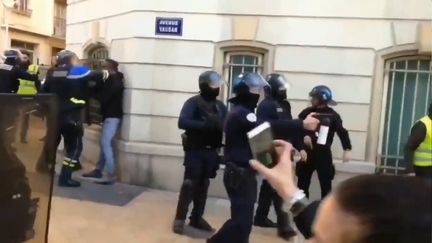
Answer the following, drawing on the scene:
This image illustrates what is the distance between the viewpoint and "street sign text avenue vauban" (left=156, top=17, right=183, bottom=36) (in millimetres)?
8344

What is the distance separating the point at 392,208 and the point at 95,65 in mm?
9537

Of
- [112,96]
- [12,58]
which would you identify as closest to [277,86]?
[112,96]

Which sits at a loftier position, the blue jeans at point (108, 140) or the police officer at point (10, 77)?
the police officer at point (10, 77)

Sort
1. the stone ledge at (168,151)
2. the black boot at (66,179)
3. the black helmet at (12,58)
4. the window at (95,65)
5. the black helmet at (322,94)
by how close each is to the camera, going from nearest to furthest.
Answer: the black helmet at (322,94)
the stone ledge at (168,151)
the black boot at (66,179)
the black helmet at (12,58)
the window at (95,65)

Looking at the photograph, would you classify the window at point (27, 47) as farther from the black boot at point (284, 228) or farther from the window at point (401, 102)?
the black boot at point (284, 228)

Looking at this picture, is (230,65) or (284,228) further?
(230,65)

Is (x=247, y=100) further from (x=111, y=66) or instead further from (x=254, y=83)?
(x=111, y=66)

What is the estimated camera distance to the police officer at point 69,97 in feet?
25.7

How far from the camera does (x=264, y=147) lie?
7.68 feet

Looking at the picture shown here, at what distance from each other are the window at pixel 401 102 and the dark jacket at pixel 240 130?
10.5 ft

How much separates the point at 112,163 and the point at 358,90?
375cm

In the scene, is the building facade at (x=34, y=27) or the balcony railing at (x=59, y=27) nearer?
the building facade at (x=34, y=27)

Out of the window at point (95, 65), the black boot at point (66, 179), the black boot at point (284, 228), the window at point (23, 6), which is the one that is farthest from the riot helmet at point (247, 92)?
the window at point (23, 6)

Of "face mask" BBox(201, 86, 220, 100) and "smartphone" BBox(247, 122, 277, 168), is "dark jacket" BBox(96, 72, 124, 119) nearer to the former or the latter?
"face mask" BBox(201, 86, 220, 100)
